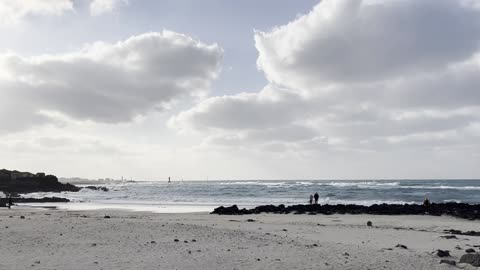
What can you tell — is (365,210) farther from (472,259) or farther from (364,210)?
(472,259)

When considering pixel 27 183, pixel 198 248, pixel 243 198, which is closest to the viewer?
pixel 198 248

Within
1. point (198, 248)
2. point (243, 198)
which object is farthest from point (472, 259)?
point (243, 198)

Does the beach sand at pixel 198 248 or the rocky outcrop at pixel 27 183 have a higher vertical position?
the rocky outcrop at pixel 27 183

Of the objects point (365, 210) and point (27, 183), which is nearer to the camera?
point (365, 210)

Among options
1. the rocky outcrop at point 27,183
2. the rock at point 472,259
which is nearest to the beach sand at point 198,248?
the rock at point 472,259

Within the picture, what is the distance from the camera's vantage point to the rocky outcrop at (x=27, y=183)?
78250 millimetres

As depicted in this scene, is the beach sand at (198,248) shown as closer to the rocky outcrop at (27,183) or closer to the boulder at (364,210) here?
the boulder at (364,210)

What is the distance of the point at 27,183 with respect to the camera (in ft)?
264

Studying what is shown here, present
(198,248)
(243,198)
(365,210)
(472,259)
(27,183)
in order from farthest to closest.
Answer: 1. (27,183)
2. (243,198)
3. (365,210)
4. (198,248)
5. (472,259)

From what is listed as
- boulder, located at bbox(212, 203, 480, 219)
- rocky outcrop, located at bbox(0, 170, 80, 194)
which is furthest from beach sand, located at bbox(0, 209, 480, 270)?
rocky outcrop, located at bbox(0, 170, 80, 194)

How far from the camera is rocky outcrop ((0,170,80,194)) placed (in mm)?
78250

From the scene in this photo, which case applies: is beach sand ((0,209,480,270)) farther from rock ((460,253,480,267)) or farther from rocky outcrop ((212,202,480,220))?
rocky outcrop ((212,202,480,220))

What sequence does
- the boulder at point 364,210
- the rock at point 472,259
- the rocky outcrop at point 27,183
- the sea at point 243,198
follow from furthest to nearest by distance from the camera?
the rocky outcrop at point 27,183 < the sea at point 243,198 < the boulder at point 364,210 < the rock at point 472,259

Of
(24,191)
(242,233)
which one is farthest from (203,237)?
(24,191)
